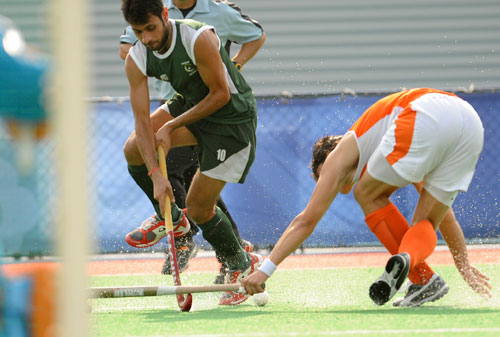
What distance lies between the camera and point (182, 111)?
15.1 feet

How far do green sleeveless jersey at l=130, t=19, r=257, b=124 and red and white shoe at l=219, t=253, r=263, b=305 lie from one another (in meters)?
0.78

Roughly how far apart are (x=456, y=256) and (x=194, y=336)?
1.62 meters

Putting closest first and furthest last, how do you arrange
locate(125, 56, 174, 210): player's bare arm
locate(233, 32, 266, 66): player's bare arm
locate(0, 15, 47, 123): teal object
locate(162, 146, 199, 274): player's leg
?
1. locate(0, 15, 47, 123): teal object
2. locate(125, 56, 174, 210): player's bare arm
3. locate(162, 146, 199, 274): player's leg
4. locate(233, 32, 266, 66): player's bare arm

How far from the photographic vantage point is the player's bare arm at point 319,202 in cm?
377

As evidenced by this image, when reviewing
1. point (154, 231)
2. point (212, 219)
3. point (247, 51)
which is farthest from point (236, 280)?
point (247, 51)

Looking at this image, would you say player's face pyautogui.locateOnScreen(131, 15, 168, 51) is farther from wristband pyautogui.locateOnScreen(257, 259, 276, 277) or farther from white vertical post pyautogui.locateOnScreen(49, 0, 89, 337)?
white vertical post pyautogui.locateOnScreen(49, 0, 89, 337)

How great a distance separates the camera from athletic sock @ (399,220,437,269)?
3689mm

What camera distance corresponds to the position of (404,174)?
376 centimetres

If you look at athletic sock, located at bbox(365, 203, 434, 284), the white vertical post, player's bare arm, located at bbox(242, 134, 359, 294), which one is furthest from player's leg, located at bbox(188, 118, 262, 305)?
the white vertical post

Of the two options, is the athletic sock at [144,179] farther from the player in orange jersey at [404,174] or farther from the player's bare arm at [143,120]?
the player in orange jersey at [404,174]

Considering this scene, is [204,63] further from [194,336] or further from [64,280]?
[64,280]

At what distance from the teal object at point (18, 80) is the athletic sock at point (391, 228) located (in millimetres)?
2403

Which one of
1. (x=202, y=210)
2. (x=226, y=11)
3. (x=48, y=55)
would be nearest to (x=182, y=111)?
(x=202, y=210)

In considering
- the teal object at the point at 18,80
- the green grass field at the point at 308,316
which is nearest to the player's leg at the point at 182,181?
the green grass field at the point at 308,316
